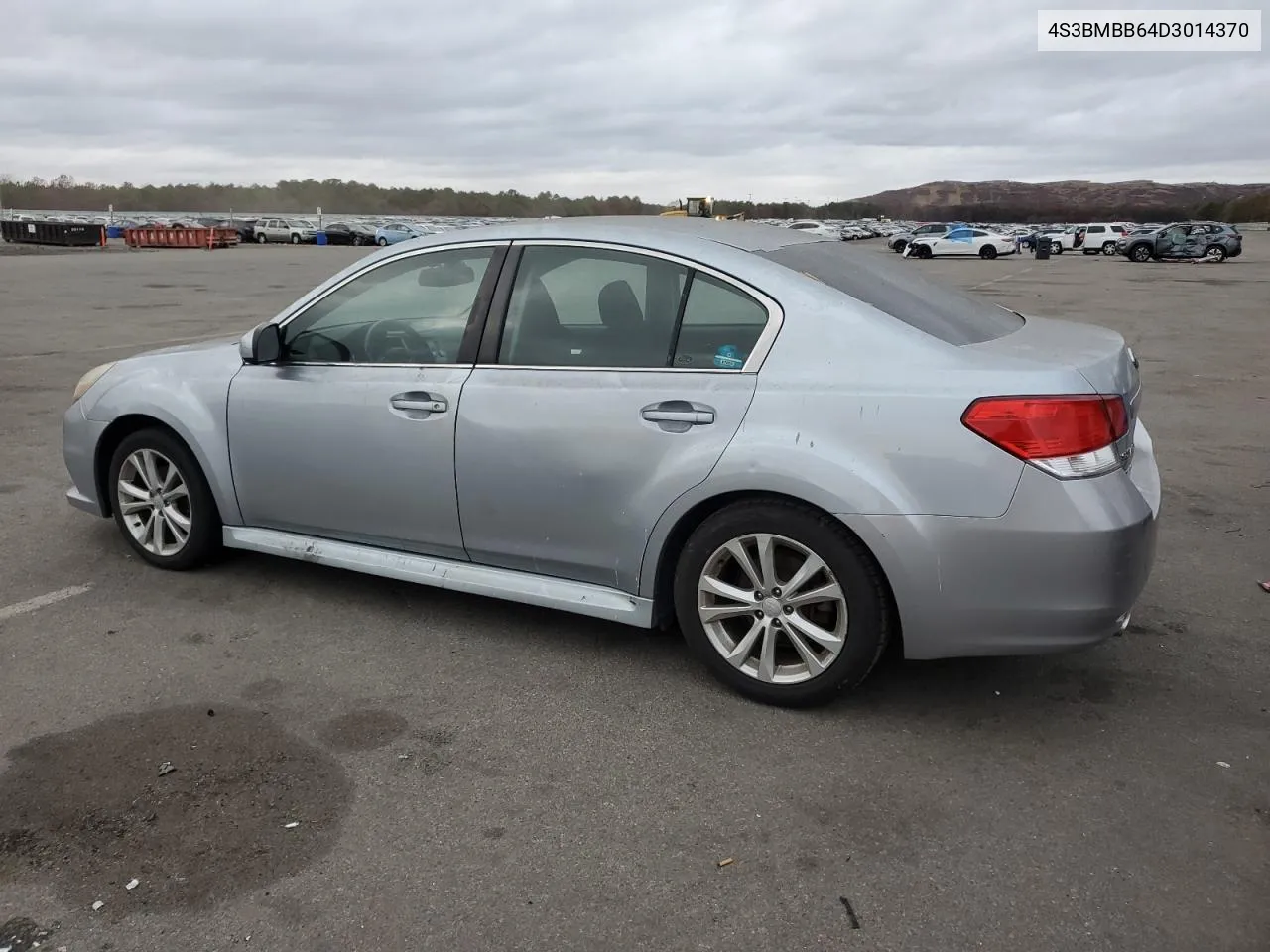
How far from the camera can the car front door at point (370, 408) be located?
13.7ft

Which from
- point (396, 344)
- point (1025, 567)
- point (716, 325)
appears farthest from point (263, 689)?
point (1025, 567)

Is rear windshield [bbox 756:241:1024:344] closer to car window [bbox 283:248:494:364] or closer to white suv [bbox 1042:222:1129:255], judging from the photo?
car window [bbox 283:248:494:364]

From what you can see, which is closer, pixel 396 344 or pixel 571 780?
pixel 571 780

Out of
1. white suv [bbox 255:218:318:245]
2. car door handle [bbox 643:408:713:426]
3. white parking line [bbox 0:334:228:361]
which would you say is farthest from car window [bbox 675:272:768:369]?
white suv [bbox 255:218:318:245]

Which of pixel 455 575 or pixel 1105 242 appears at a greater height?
pixel 1105 242

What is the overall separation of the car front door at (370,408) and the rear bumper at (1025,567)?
66.7 inches

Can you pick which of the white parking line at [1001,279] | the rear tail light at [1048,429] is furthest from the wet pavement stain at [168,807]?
the white parking line at [1001,279]

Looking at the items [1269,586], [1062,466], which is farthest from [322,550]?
[1269,586]

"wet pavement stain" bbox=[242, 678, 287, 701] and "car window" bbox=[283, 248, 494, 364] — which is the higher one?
"car window" bbox=[283, 248, 494, 364]

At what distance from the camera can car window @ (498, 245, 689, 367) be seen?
12.6 feet

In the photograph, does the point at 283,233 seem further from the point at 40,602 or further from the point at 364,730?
the point at 364,730

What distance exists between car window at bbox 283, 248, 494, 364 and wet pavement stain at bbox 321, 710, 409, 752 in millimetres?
1396

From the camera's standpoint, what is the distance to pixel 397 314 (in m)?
4.46

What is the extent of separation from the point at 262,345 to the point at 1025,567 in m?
3.10
